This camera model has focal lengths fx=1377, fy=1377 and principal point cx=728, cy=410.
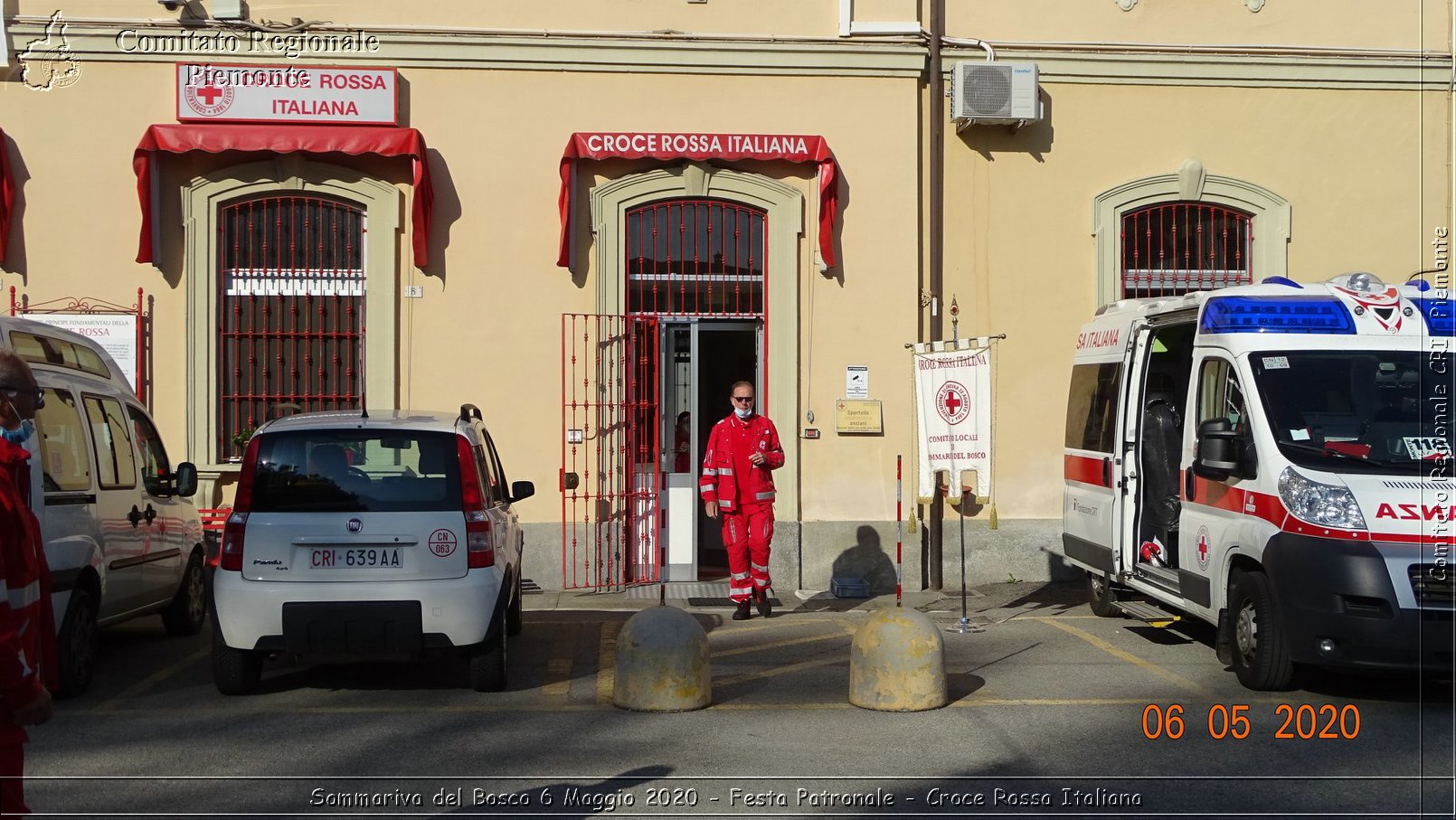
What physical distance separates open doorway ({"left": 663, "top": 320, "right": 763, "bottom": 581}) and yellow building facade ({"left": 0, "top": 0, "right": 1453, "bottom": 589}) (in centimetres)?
3

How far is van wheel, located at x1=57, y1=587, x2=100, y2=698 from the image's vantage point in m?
8.16

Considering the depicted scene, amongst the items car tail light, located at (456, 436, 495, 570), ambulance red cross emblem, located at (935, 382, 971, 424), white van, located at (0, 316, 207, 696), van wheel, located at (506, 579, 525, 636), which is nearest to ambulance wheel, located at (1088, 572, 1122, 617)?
ambulance red cross emblem, located at (935, 382, 971, 424)

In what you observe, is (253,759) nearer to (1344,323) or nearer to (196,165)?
(1344,323)

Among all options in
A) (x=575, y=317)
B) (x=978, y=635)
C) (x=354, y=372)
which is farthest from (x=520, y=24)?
(x=978, y=635)

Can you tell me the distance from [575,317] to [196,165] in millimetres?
3851

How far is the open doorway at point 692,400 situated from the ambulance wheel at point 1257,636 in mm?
6088

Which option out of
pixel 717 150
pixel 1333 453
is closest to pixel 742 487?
pixel 717 150

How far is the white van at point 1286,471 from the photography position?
24.6 ft

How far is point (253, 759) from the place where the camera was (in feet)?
22.0

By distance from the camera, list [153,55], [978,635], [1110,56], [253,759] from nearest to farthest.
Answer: [253,759]
[978,635]
[153,55]
[1110,56]

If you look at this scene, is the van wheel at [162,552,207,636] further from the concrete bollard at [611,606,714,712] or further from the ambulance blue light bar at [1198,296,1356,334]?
the ambulance blue light bar at [1198,296,1356,334]

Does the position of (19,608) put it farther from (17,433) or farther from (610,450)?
(610,450)

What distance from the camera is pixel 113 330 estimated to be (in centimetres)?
1290

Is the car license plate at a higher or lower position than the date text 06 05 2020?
higher
